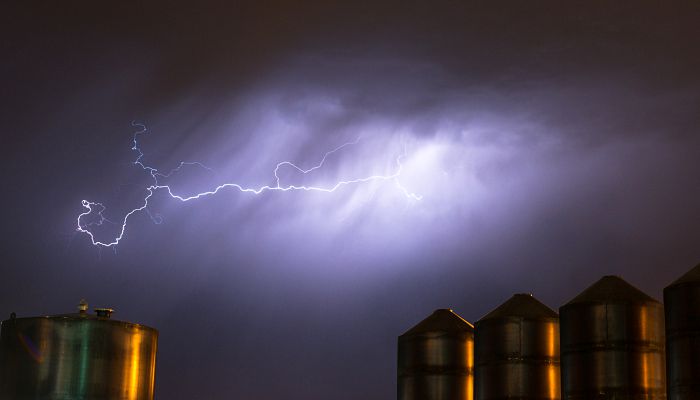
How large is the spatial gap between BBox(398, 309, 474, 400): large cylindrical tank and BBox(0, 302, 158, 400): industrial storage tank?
1181cm

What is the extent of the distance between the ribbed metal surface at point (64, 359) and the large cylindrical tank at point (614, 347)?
1401cm

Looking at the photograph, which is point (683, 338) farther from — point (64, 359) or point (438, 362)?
point (64, 359)

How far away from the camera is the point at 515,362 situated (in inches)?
1442

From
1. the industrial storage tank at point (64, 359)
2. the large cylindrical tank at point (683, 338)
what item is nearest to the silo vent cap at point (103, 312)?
the industrial storage tank at point (64, 359)

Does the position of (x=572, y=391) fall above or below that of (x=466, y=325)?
below

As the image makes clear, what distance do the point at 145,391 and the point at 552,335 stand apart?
13.7 metres

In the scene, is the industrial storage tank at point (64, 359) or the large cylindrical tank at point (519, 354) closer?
the industrial storage tank at point (64, 359)

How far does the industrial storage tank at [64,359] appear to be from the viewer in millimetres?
32438

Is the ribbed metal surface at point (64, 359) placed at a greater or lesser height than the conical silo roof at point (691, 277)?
lesser

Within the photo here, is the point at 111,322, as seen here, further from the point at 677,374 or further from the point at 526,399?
the point at 677,374

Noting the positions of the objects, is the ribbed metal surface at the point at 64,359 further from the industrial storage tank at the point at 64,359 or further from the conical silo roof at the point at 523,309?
the conical silo roof at the point at 523,309

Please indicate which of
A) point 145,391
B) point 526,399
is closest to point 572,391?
point 526,399

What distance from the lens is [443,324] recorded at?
136 ft

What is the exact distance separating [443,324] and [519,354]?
5.16 m
